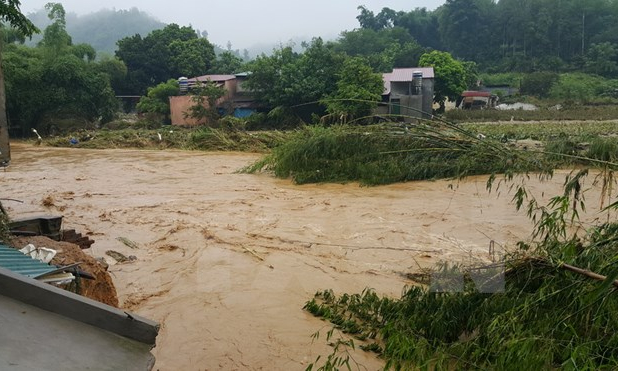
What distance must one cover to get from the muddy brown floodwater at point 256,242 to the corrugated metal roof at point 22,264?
133 cm

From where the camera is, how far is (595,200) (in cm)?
893

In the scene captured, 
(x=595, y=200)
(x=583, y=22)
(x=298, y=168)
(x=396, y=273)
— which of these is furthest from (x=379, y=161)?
(x=583, y=22)

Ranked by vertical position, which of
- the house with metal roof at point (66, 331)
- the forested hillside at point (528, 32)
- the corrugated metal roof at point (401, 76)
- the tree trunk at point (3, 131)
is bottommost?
the house with metal roof at point (66, 331)

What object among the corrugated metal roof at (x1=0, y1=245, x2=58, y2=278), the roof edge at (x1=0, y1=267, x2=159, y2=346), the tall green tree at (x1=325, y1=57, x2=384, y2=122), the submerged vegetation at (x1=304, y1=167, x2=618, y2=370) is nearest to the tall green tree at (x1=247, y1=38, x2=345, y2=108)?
the tall green tree at (x1=325, y1=57, x2=384, y2=122)

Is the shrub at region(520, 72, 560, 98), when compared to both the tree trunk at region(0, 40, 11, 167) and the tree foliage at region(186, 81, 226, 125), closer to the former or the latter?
the tree foliage at region(186, 81, 226, 125)

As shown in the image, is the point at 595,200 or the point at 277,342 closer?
the point at 277,342

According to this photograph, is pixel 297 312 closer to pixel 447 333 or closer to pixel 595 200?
pixel 447 333

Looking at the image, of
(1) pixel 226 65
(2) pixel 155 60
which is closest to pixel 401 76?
(1) pixel 226 65

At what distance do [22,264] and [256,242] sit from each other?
437cm

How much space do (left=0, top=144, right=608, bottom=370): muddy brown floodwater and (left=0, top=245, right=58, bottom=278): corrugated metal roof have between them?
133 centimetres

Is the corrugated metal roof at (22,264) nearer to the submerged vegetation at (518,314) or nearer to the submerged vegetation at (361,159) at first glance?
the submerged vegetation at (518,314)

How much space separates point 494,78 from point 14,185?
42.3 metres

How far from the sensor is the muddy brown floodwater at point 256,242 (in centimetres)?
440

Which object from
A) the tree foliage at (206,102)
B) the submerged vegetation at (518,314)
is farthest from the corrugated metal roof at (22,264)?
the tree foliage at (206,102)
